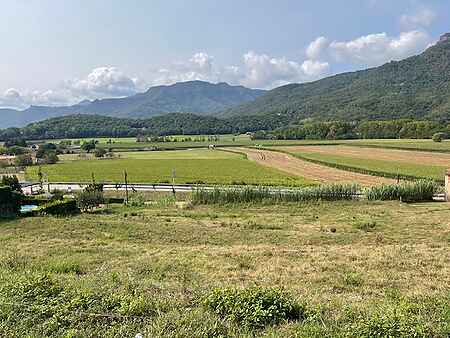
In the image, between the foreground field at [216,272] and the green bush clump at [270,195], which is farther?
the green bush clump at [270,195]

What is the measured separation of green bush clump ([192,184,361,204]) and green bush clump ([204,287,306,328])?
33.1 meters

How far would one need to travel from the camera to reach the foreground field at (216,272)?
20.3 ft

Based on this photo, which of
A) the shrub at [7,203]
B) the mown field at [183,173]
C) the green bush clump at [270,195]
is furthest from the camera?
the mown field at [183,173]

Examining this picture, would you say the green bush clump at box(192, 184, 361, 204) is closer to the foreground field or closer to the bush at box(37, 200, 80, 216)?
the foreground field

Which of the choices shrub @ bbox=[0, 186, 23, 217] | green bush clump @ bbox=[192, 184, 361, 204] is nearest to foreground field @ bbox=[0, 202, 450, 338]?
shrub @ bbox=[0, 186, 23, 217]

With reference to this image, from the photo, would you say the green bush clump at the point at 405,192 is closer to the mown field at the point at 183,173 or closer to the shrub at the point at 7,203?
the mown field at the point at 183,173

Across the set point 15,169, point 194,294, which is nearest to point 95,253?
point 194,294

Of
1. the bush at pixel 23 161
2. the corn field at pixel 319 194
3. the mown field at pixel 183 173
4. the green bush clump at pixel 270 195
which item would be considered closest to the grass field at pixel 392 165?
the corn field at pixel 319 194

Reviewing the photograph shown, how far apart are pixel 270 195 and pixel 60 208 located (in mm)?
18719

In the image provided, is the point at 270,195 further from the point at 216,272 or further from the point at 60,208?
the point at 216,272

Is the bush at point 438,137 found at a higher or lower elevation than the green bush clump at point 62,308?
lower

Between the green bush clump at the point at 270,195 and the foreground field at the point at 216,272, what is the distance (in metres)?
6.37

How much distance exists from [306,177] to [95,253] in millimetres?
45245

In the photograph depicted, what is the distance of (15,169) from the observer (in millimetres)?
87938
